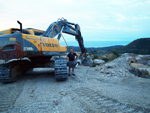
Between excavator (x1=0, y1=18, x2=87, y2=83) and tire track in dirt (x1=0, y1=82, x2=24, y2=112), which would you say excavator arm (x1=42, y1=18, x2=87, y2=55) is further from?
tire track in dirt (x1=0, y1=82, x2=24, y2=112)

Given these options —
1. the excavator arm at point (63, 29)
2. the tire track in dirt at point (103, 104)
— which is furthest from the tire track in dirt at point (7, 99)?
the excavator arm at point (63, 29)

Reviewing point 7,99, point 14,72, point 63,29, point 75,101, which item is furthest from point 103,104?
point 63,29

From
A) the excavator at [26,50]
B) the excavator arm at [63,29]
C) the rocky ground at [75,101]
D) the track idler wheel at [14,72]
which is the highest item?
the excavator arm at [63,29]

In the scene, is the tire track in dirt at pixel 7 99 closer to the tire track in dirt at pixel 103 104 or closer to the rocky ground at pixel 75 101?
the rocky ground at pixel 75 101

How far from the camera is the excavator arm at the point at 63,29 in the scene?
767 centimetres

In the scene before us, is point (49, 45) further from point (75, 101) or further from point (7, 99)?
point (75, 101)

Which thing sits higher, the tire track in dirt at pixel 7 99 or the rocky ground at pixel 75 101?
the rocky ground at pixel 75 101

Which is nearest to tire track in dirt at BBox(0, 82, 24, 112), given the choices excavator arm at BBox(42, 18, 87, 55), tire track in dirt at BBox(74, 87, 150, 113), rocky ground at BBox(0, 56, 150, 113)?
rocky ground at BBox(0, 56, 150, 113)

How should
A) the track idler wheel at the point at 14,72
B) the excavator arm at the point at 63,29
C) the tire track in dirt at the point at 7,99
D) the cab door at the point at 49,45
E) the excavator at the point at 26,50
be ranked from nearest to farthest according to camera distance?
the tire track in dirt at the point at 7,99, the excavator at the point at 26,50, the cab door at the point at 49,45, the track idler wheel at the point at 14,72, the excavator arm at the point at 63,29

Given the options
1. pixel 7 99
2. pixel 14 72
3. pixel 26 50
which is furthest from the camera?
pixel 14 72

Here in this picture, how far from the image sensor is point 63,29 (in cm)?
937

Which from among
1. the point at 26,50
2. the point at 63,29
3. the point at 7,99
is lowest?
the point at 7,99

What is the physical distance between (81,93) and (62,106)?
1089 mm

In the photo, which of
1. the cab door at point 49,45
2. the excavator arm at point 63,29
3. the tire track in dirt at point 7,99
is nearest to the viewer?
the tire track in dirt at point 7,99
